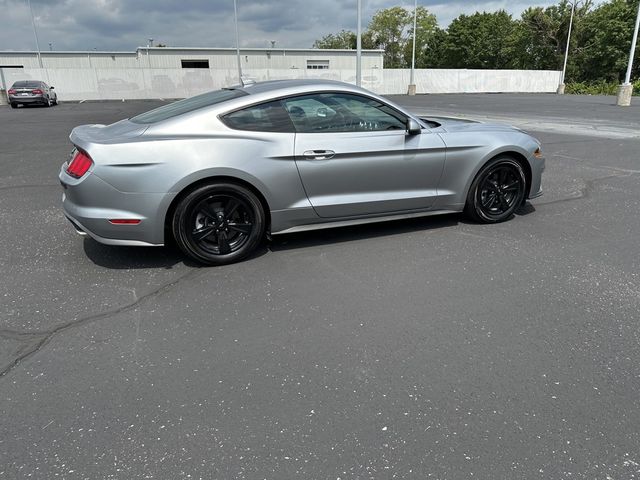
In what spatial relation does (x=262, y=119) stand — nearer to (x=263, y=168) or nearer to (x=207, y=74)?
(x=263, y=168)

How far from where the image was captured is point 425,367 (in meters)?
2.68

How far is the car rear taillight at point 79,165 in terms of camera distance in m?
3.75

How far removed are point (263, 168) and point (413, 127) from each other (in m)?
1.51

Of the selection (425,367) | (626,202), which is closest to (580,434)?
(425,367)

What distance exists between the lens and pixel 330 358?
2771mm

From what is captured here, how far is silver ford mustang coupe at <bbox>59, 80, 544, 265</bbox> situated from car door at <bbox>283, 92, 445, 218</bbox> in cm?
1

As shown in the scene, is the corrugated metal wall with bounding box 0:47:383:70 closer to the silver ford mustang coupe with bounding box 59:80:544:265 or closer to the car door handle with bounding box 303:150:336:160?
the silver ford mustang coupe with bounding box 59:80:544:265

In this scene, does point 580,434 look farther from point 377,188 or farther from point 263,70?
point 263,70

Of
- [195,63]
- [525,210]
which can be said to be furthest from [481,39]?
[525,210]

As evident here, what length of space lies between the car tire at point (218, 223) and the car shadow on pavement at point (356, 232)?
0.44 m

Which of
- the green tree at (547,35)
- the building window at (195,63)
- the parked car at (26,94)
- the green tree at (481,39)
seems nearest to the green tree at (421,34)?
the green tree at (481,39)

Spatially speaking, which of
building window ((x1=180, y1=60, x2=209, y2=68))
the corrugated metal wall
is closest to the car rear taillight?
the corrugated metal wall

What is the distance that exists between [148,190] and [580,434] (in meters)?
3.30

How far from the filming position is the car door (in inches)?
165
